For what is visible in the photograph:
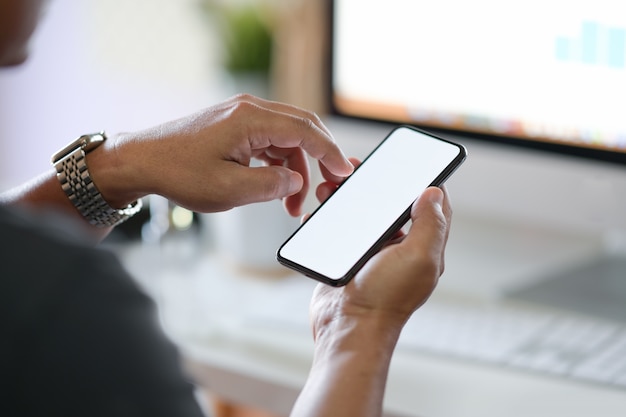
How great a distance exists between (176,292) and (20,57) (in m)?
0.39

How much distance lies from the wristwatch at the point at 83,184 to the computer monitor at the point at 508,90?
1.49ft

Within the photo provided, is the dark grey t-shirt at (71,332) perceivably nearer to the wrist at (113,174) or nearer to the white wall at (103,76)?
the wrist at (113,174)

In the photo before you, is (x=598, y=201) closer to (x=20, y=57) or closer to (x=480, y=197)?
(x=480, y=197)

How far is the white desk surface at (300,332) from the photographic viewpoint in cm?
80

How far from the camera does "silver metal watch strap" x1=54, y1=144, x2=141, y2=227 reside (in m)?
0.75

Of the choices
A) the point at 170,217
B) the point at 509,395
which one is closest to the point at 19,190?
the point at 170,217

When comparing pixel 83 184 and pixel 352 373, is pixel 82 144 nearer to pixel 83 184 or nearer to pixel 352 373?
pixel 83 184

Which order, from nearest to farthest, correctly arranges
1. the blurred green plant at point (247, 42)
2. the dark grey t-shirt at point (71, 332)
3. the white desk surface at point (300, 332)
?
the dark grey t-shirt at point (71, 332)
the white desk surface at point (300, 332)
the blurred green plant at point (247, 42)

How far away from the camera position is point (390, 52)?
1.11m

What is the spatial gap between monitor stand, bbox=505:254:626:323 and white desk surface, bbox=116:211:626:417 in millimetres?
28

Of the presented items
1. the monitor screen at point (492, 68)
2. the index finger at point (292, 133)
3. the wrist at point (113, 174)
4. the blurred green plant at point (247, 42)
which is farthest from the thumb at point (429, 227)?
the blurred green plant at point (247, 42)

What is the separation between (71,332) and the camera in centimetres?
44

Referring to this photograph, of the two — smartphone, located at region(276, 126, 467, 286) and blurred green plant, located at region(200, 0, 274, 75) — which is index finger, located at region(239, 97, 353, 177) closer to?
smartphone, located at region(276, 126, 467, 286)

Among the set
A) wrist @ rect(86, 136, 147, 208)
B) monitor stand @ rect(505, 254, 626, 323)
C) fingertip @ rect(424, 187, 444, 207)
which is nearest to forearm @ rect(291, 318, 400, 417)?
fingertip @ rect(424, 187, 444, 207)
